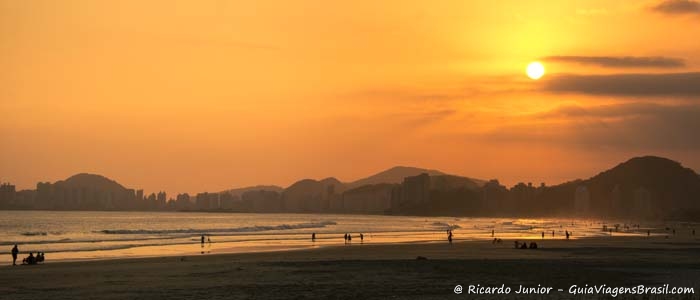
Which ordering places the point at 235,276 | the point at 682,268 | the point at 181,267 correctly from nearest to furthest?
1. the point at 235,276
2. the point at 682,268
3. the point at 181,267

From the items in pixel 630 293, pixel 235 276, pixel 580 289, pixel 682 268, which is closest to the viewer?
pixel 630 293

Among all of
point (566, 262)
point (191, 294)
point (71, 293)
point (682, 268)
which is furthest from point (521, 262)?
point (71, 293)

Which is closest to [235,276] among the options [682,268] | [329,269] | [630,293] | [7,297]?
[329,269]

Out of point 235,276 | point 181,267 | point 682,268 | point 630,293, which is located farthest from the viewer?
→ point 181,267

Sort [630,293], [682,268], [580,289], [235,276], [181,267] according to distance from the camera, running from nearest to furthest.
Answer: [630,293] → [580,289] → [235,276] → [682,268] → [181,267]

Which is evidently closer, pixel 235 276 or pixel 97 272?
pixel 235 276

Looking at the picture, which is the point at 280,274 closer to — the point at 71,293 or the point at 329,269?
the point at 329,269

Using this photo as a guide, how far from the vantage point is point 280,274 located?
127 feet

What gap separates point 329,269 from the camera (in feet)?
137

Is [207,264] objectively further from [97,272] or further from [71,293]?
[71,293]

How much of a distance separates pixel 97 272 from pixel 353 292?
1813 centimetres

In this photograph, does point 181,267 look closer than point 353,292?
No

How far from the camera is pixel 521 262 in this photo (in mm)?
45656

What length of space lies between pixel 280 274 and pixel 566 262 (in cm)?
1833
